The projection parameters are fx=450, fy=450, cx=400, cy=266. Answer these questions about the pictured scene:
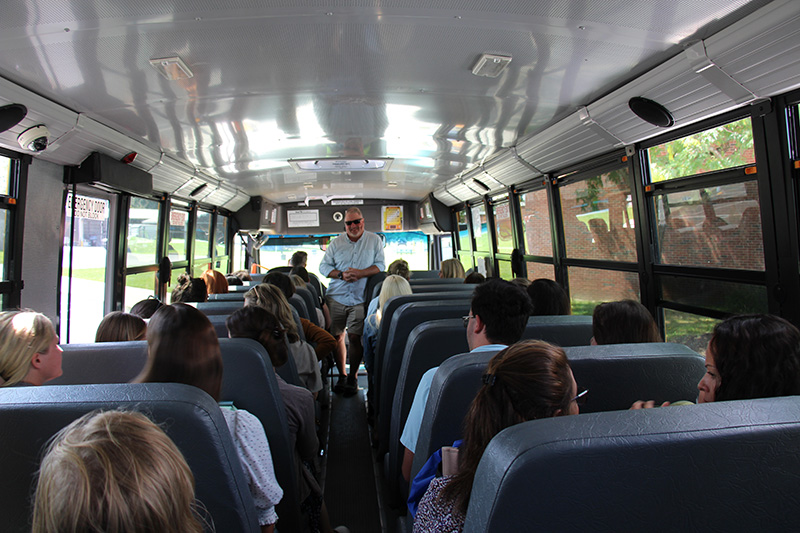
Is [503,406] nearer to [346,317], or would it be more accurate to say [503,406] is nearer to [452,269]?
[346,317]

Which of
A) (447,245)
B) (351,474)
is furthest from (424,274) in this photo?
(351,474)

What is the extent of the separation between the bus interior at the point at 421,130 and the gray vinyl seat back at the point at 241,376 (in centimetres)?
35

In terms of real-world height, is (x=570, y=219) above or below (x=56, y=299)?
above

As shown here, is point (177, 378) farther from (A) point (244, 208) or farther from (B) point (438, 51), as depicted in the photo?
(A) point (244, 208)

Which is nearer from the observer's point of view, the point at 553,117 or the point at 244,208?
the point at 553,117

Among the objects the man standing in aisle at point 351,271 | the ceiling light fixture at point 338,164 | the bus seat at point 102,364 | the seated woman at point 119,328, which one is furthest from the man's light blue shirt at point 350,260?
the bus seat at point 102,364

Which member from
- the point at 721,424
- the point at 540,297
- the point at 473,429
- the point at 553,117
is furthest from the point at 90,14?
the point at 553,117

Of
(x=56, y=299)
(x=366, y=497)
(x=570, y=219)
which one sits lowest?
(x=366, y=497)

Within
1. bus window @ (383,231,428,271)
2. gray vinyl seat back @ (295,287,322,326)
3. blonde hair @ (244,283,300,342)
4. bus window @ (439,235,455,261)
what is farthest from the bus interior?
bus window @ (383,231,428,271)

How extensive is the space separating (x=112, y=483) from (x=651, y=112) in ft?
11.5

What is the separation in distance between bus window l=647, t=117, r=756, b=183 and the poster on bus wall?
21.2 ft

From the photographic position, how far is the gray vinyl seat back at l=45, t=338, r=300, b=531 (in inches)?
73.0

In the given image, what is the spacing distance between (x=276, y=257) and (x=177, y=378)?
8.80m

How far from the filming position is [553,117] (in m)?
3.87
